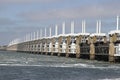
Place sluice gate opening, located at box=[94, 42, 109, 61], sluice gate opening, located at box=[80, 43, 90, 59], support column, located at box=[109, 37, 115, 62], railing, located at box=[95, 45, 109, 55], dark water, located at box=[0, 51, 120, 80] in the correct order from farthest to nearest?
1. sluice gate opening, located at box=[80, 43, 90, 59]
2. sluice gate opening, located at box=[94, 42, 109, 61]
3. railing, located at box=[95, 45, 109, 55]
4. support column, located at box=[109, 37, 115, 62]
5. dark water, located at box=[0, 51, 120, 80]

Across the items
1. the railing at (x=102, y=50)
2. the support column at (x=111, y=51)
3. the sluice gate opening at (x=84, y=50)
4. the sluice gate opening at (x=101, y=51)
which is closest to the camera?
Answer: the support column at (x=111, y=51)

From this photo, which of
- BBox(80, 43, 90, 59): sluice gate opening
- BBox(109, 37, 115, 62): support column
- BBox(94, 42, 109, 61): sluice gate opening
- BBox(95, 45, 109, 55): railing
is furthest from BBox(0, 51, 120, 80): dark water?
BBox(80, 43, 90, 59): sluice gate opening

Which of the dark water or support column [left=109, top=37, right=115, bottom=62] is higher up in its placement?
support column [left=109, top=37, right=115, bottom=62]

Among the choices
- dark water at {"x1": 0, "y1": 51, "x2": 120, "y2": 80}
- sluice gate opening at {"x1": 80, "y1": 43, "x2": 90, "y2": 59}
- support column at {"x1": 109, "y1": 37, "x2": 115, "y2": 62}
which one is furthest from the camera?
sluice gate opening at {"x1": 80, "y1": 43, "x2": 90, "y2": 59}

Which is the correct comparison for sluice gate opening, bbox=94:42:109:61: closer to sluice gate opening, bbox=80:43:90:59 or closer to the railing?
the railing

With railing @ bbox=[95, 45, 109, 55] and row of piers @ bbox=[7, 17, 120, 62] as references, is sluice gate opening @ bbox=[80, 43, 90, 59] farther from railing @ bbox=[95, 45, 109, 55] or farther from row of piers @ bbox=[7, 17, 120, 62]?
railing @ bbox=[95, 45, 109, 55]

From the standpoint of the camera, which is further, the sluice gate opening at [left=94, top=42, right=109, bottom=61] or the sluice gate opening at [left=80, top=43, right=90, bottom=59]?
the sluice gate opening at [left=80, top=43, right=90, bottom=59]

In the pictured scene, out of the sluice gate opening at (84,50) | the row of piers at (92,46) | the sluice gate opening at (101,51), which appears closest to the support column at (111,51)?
the row of piers at (92,46)

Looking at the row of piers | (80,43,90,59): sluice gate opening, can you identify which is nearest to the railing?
the row of piers

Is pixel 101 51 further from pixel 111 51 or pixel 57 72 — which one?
pixel 57 72

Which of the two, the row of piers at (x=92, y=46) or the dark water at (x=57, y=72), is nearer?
the dark water at (x=57, y=72)

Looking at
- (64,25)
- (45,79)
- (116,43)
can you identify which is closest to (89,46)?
(116,43)

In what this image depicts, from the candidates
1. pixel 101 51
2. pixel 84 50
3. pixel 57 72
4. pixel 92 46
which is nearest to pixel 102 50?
pixel 101 51

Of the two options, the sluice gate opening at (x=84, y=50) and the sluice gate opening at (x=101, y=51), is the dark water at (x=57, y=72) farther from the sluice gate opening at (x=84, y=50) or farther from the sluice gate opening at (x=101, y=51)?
the sluice gate opening at (x=84, y=50)
